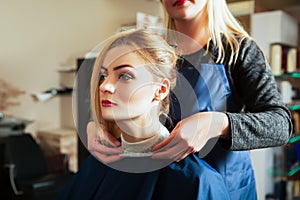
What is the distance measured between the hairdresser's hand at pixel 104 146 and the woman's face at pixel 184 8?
23cm

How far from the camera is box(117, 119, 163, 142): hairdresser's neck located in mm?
491

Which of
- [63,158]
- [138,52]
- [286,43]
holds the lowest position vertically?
[63,158]

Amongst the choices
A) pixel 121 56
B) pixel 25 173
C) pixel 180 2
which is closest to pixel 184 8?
pixel 180 2

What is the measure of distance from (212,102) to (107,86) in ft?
0.56

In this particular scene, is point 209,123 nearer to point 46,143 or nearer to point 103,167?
point 103,167

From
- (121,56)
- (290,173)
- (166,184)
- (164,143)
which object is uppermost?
(121,56)

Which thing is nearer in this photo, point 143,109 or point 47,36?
point 143,109

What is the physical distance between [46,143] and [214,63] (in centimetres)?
235

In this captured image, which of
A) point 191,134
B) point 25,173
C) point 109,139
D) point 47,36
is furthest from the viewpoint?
point 47,36

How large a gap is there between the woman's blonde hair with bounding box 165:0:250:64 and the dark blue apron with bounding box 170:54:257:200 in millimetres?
42

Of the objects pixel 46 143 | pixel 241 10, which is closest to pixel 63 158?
pixel 46 143

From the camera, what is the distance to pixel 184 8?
0.52 m

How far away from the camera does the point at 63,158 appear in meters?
2.48

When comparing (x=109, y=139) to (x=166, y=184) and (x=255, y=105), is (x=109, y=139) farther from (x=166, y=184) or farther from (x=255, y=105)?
(x=255, y=105)
